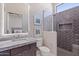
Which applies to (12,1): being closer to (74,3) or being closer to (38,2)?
(38,2)

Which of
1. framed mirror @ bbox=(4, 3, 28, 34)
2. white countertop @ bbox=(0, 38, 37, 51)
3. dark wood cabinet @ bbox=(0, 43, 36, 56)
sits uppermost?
framed mirror @ bbox=(4, 3, 28, 34)

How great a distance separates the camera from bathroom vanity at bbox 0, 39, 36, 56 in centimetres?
148

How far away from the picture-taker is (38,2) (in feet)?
6.44

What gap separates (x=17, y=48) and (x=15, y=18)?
544 mm

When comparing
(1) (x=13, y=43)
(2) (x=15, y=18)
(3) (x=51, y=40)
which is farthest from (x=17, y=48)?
(3) (x=51, y=40)

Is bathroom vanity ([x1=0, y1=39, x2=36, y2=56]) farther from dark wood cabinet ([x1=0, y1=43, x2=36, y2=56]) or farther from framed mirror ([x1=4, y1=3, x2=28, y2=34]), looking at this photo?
framed mirror ([x1=4, y1=3, x2=28, y2=34])

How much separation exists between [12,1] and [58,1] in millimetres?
847

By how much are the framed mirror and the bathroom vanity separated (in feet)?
0.76

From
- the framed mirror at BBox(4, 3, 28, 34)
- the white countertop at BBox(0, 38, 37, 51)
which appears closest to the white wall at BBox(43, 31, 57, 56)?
the white countertop at BBox(0, 38, 37, 51)

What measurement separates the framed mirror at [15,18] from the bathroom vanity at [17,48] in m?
0.23

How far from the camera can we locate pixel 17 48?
1667mm

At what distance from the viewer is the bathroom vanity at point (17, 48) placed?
148cm

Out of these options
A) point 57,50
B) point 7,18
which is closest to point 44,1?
point 7,18

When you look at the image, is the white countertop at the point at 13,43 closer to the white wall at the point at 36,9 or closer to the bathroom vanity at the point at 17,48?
the bathroom vanity at the point at 17,48
